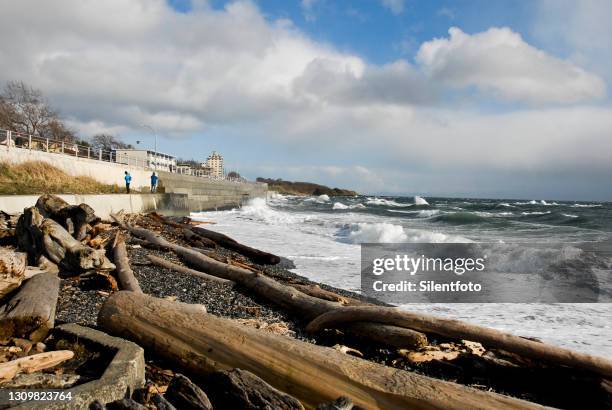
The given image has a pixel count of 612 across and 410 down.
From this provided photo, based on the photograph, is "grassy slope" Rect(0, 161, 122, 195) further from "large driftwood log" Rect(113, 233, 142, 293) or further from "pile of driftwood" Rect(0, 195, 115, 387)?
"large driftwood log" Rect(113, 233, 142, 293)

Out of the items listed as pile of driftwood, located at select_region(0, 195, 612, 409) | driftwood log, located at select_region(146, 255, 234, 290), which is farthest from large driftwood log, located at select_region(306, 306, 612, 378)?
driftwood log, located at select_region(146, 255, 234, 290)

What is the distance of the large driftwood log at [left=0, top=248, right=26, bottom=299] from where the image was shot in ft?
14.7

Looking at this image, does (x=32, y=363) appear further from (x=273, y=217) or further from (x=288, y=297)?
(x=273, y=217)

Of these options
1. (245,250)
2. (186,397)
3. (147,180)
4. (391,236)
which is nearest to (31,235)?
(245,250)

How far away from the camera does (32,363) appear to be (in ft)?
10.5

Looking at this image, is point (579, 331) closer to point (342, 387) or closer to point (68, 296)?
point (342, 387)

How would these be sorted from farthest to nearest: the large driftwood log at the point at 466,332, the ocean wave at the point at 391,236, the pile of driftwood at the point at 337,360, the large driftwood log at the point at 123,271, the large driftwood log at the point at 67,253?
the ocean wave at the point at 391,236 < the large driftwood log at the point at 67,253 < the large driftwood log at the point at 123,271 < the large driftwood log at the point at 466,332 < the pile of driftwood at the point at 337,360

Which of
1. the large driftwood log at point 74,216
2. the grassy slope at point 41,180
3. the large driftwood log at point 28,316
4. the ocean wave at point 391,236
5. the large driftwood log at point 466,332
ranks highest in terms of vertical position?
the grassy slope at point 41,180

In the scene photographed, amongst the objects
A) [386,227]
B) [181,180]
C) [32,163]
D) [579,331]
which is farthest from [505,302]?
[181,180]

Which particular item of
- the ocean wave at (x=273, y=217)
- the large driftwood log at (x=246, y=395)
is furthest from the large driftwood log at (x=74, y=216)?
the ocean wave at (x=273, y=217)

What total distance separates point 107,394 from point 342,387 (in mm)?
1629

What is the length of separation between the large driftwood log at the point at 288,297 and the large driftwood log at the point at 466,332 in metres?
0.10

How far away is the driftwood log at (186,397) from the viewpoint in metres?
2.76

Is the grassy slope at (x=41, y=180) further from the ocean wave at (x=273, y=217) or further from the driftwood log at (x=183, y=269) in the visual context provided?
the driftwood log at (x=183, y=269)
